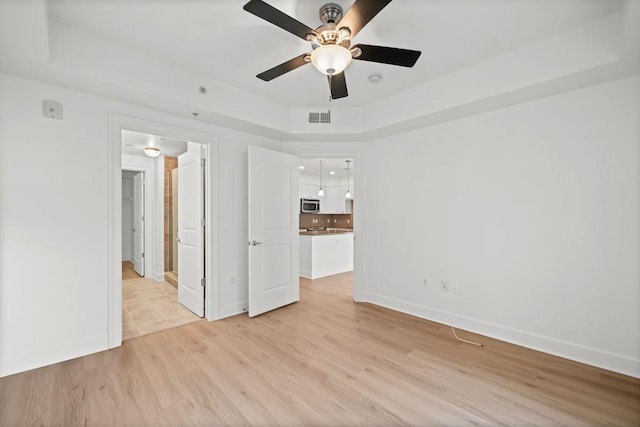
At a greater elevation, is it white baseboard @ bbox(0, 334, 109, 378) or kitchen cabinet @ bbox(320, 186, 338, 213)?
kitchen cabinet @ bbox(320, 186, 338, 213)

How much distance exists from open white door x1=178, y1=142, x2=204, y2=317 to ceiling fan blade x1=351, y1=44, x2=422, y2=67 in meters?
2.47

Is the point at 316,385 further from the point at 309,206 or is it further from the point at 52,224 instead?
the point at 309,206

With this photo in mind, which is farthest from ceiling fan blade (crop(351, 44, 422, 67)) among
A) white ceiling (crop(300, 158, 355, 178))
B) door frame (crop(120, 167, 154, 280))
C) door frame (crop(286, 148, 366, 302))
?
door frame (crop(120, 167, 154, 280))

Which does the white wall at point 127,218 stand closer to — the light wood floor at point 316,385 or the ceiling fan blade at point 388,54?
the light wood floor at point 316,385

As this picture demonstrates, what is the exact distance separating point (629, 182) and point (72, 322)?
193 inches

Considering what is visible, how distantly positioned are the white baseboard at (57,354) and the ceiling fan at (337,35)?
3051 millimetres

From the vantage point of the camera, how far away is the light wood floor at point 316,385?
188cm

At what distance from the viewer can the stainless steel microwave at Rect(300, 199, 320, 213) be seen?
7.84 m

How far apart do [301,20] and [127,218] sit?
769 centimetres

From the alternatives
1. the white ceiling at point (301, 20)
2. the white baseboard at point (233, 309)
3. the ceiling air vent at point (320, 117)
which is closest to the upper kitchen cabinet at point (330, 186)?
the ceiling air vent at point (320, 117)

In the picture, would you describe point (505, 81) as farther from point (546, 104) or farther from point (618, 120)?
point (618, 120)

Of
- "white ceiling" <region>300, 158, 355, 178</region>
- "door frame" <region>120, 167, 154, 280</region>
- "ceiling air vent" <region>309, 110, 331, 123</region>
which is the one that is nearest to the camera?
"ceiling air vent" <region>309, 110, 331, 123</region>

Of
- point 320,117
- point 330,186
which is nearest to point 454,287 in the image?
point 320,117

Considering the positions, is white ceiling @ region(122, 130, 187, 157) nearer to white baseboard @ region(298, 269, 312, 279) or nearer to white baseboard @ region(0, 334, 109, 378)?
white baseboard @ region(0, 334, 109, 378)
